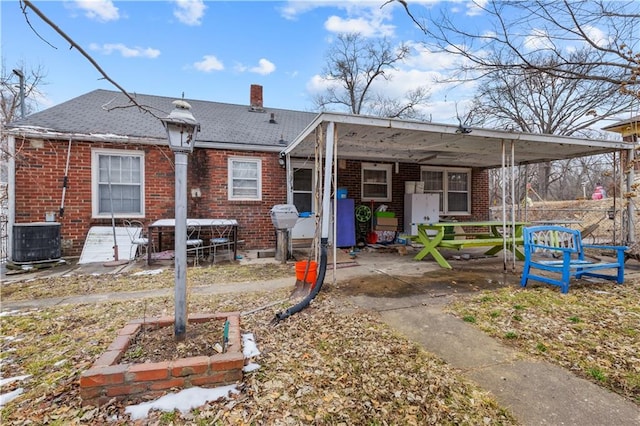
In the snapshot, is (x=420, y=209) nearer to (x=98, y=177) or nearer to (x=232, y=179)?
(x=232, y=179)

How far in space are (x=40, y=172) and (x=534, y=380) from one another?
927 centimetres

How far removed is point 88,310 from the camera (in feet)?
12.1

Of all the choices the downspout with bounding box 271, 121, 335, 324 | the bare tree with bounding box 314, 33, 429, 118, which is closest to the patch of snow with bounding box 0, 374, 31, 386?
the downspout with bounding box 271, 121, 335, 324

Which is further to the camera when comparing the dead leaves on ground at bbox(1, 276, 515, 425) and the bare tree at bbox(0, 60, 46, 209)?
the bare tree at bbox(0, 60, 46, 209)

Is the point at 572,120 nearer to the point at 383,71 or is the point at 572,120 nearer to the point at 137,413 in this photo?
the point at 383,71

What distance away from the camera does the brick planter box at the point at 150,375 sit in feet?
6.06

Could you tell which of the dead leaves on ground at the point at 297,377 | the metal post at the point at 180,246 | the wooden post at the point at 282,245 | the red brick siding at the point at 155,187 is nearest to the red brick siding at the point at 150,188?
the red brick siding at the point at 155,187

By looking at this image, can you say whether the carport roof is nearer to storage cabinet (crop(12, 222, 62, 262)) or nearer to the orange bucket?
the orange bucket

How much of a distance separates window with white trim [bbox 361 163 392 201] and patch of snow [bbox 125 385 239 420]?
318 inches

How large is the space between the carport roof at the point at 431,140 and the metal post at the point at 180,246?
2.53 meters

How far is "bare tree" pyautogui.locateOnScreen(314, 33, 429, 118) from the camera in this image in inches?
724

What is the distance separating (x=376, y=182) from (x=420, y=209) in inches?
64.9

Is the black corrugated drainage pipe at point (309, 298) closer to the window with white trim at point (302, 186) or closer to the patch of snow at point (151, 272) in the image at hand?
the patch of snow at point (151, 272)

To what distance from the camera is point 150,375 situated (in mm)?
1915
